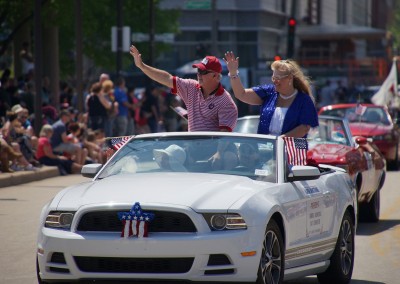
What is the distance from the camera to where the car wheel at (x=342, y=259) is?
9766 mm

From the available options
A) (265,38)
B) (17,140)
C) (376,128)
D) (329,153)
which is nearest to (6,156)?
(17,140)

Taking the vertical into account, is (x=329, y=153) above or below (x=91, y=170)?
below

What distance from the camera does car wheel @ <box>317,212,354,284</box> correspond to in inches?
384

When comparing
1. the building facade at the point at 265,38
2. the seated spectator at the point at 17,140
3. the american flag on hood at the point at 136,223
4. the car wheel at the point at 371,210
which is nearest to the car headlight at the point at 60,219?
the american flag on hood at the point at 136,223

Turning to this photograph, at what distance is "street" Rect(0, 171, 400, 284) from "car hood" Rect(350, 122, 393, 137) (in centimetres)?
681

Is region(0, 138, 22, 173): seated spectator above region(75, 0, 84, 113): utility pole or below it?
below

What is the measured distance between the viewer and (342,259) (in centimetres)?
991

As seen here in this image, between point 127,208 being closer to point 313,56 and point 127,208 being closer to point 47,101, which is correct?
point 47,101

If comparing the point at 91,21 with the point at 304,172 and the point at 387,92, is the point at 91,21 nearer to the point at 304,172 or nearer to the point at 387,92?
the point at 387,92

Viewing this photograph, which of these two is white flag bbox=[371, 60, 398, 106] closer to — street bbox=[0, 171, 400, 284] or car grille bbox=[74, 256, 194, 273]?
street bbox=[0, 171, 400, 284]

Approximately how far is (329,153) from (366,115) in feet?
44.3

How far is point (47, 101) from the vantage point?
3083 centimetres

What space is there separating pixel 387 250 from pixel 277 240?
14.2 ft

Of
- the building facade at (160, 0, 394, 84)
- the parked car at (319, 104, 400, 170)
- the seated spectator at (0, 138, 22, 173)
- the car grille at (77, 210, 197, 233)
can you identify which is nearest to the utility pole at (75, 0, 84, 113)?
the parked car at (319, 104, 400, 170)
